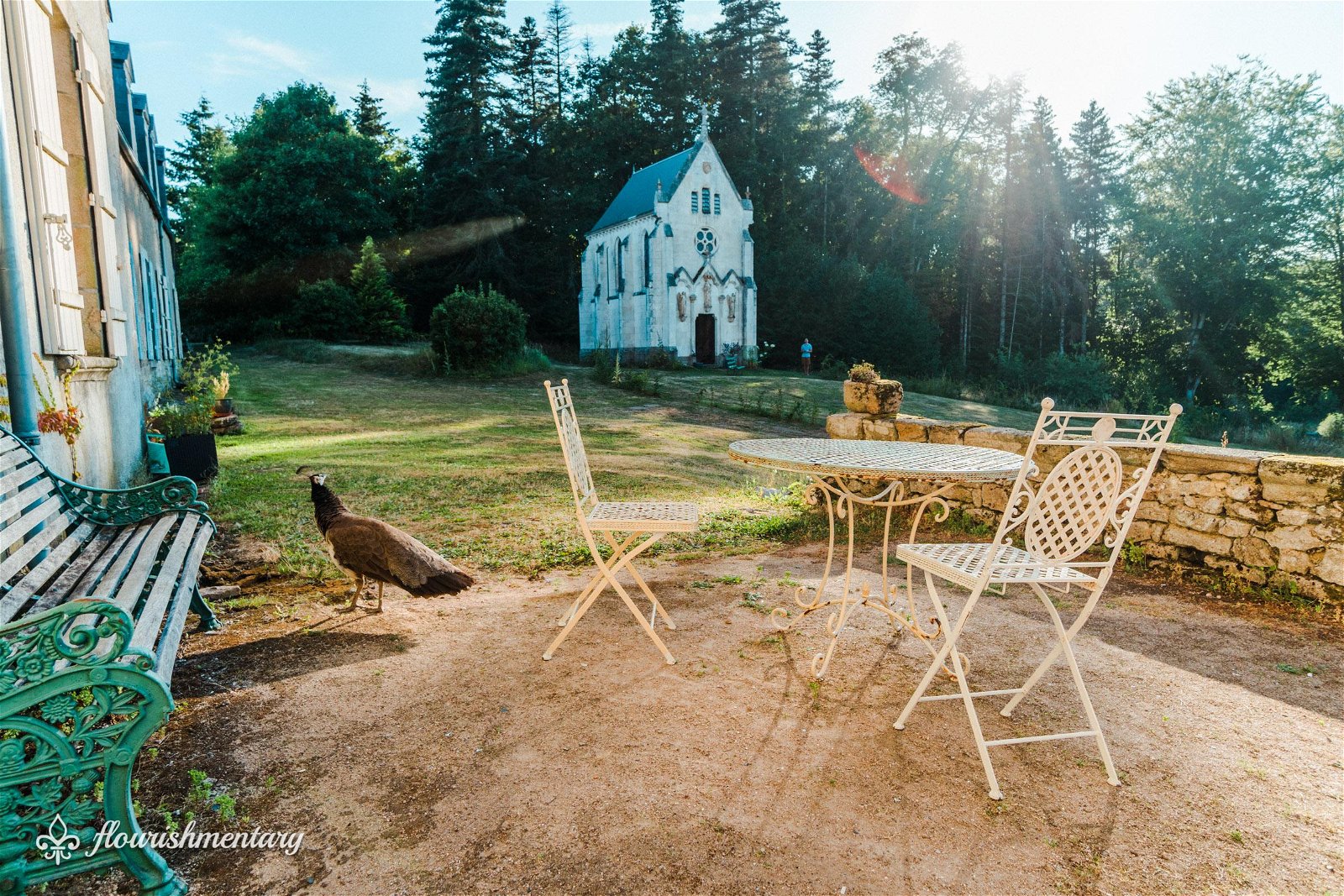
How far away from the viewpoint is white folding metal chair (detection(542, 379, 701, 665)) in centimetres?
366

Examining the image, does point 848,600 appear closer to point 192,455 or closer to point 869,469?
point 869,469

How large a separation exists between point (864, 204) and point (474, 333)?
2822 cm

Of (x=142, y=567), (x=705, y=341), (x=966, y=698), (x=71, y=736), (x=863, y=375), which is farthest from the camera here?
(x=705, y=341)

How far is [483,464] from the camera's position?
9.61 m

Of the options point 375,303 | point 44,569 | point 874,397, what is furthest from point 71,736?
point 375,303

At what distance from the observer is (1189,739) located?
121 inches

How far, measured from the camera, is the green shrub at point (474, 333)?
2089 centimetres

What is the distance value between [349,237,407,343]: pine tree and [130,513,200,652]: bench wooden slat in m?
27.8

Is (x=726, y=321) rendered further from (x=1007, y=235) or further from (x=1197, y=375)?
(x=1197, y=375)

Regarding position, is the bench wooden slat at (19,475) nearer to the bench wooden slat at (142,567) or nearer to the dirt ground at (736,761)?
the bench wooden slat at (142,567)

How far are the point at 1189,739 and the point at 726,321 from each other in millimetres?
29319

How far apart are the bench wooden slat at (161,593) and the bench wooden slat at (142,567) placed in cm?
5

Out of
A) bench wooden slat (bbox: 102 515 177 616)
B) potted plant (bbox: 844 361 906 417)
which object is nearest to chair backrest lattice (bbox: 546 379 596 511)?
bench wooden slat (bbox: 102 515 177 616)

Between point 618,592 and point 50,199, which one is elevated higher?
point 50,199
